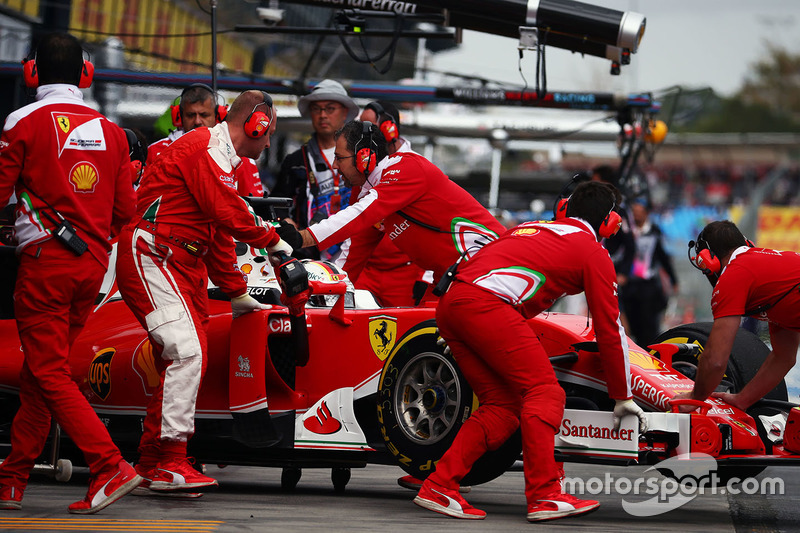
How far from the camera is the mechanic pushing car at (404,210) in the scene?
615 cm

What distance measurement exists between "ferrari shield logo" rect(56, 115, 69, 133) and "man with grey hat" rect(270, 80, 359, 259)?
124 inches

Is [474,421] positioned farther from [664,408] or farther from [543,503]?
[664,408]

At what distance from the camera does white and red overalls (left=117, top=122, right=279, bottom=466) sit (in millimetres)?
5484

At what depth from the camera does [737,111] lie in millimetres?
72312

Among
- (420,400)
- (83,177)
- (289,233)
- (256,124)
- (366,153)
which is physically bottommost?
(420,400)

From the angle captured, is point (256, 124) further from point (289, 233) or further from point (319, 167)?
point (319, 167)

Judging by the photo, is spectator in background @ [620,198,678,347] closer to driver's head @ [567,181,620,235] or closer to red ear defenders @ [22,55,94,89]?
driver's head @ [567,181,620,235]

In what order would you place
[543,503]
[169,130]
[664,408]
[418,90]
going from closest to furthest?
[543,503]
[664,408]
[169,130]
[418,90]

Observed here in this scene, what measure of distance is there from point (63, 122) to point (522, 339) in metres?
2.26

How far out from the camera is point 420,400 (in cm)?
547

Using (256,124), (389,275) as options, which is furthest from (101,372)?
(389,275)

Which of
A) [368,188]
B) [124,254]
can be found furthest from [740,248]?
[124,254]

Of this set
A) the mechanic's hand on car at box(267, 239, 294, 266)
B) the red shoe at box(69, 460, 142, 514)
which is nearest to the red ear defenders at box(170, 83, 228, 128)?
the mechanic's hand on car at box(267, 239, 294, 266)

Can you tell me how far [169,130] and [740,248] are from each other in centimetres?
442
